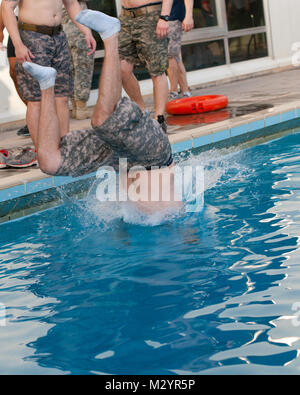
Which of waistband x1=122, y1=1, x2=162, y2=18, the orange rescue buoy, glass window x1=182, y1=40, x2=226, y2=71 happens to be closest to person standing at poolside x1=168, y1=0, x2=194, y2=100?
the orange rescue buoy

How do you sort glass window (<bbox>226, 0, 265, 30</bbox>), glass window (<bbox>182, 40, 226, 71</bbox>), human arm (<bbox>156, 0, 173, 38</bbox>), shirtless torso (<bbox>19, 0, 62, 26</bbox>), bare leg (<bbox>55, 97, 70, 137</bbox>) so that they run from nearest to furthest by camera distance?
shirtless torso (<bbox>19, 0, 62, 26</bbox>) < bare leg (<bbox>55, 97, 70, 137</bbox>) < human arm (<bbox>156, 0, 173, 38</bbox>) < glass window (<bbox>182, 40, 226, 71</bbox>) < glass window (<bbox>226, 0, 265, 30</bbox>)

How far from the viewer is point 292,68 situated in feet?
36.3

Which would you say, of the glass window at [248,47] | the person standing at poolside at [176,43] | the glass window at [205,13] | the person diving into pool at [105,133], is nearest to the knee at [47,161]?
the person diving into pool at [105,133]

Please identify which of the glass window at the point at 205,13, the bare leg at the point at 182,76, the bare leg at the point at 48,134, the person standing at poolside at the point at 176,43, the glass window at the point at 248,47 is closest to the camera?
the bare leg at the point at 48,134

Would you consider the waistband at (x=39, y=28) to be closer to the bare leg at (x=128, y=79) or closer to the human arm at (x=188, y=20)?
the bare leg at (x=128, y=79)

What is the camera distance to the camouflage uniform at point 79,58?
6992mm

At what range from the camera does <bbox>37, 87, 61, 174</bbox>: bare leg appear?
351 cm

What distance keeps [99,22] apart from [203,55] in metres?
7.12

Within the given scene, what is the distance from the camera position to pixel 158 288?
3023 millimetres

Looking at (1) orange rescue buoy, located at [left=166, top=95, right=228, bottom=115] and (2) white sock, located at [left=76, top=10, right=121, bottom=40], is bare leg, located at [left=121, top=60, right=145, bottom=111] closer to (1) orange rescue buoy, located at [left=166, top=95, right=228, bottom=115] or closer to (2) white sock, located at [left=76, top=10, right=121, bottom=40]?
(1) orange rescue buoy, located at [left=166, top=95, right=228, bottom=115]

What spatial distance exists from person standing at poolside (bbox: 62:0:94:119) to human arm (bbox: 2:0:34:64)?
2640 mm

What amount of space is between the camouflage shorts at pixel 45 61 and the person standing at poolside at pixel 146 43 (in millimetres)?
1220

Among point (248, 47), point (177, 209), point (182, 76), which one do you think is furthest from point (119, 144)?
point (248, 47)

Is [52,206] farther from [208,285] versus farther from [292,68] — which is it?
[292,68]
